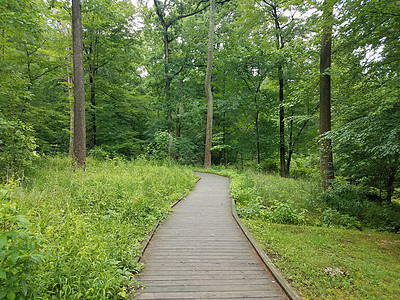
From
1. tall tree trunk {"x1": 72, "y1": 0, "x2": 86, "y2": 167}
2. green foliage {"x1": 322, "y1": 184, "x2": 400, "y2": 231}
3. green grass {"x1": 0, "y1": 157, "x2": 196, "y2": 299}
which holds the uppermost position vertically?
tall tree trunk {"x1": 72, "y1": 0, "x2": 86, "y2": 167}

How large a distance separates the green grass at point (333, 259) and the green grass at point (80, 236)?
2613 mm

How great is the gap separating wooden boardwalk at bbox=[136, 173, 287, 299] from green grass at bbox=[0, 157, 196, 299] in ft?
1.17

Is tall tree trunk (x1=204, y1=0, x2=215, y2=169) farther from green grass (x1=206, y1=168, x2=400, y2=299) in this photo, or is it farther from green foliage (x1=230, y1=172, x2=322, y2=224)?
green grass (x1=206, y1=168, x2=400, y2=299)

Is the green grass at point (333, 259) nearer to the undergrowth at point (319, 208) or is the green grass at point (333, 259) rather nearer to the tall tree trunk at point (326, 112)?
the undergrowth at point (319, 208)

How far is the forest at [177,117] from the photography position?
400 centimetres

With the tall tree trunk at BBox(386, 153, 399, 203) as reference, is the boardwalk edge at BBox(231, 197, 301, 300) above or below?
below

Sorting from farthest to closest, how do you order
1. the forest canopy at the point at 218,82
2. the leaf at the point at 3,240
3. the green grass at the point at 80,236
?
the forest canopy at the point at 218,82 < the green grass at the point at 80,236 < the leaf at the point at 3,240

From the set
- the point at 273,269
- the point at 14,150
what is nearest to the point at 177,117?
the point at 14,150

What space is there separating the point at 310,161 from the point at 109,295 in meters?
11.9

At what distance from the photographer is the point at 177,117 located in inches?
797

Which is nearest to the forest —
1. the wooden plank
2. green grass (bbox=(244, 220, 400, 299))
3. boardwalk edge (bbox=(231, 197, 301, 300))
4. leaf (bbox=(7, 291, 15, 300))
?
leaf (bbox=(7, 291, 15, 300))

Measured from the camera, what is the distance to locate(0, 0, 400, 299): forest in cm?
400

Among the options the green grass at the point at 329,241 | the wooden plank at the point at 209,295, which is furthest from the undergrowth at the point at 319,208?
the wooden plank at the point at 209,295

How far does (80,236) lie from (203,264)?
2.11m
